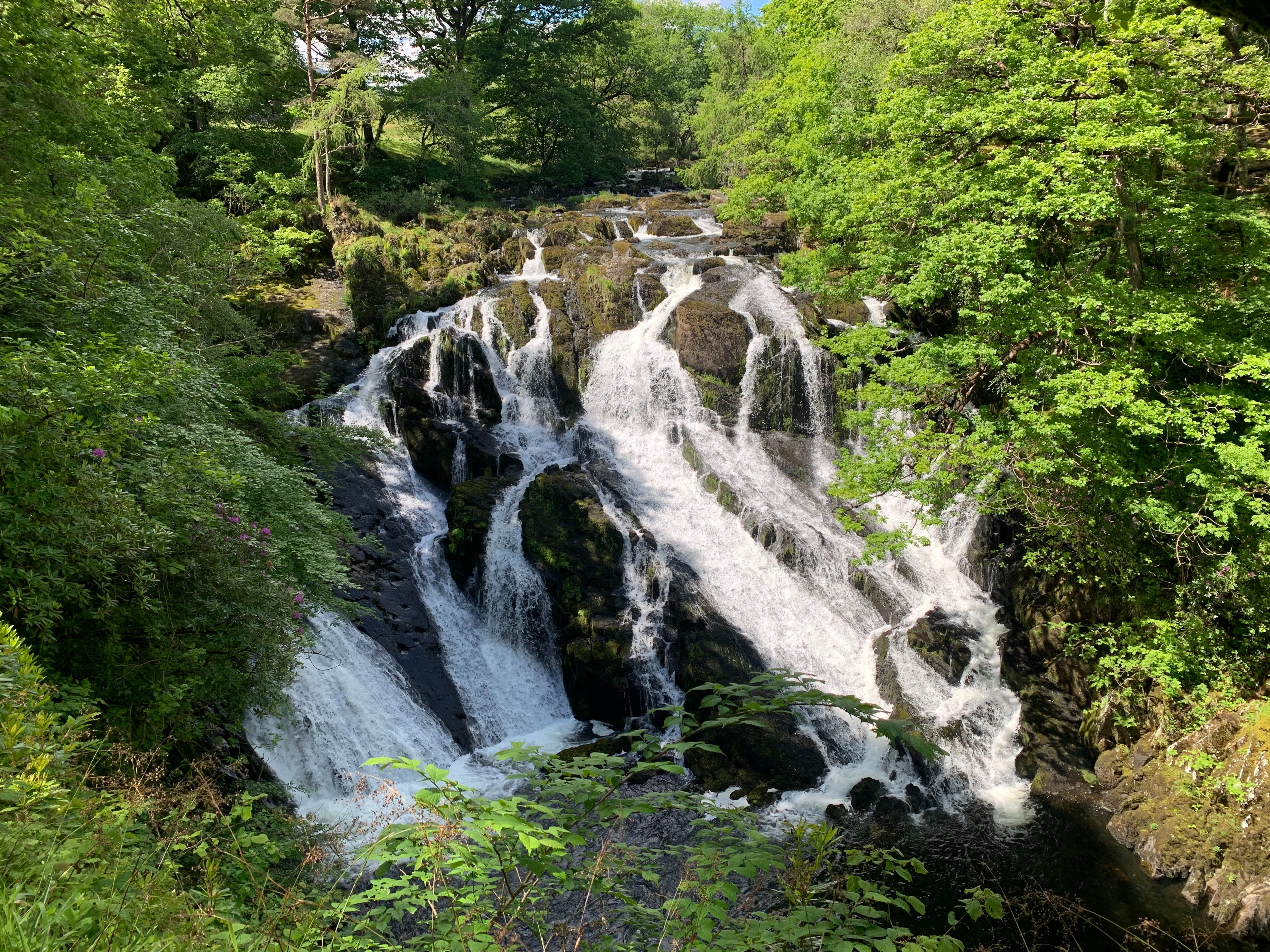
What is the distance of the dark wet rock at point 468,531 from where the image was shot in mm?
13172

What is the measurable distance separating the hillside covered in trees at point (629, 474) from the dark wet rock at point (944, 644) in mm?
83

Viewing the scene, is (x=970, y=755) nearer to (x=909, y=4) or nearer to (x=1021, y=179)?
(x=1021, y=179)

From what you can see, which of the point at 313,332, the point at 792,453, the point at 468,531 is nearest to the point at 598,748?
the point at 468,531

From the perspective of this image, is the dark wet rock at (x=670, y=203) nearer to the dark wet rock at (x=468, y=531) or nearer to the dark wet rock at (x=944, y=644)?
the dark wet rock at (x=468, y=531)

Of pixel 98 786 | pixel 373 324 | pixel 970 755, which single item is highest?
pixel 373 324

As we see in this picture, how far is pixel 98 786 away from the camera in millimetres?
3406

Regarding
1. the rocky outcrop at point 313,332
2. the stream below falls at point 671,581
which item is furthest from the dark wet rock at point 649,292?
the rocky outcrop at point 313,332

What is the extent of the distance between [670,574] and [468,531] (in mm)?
3982

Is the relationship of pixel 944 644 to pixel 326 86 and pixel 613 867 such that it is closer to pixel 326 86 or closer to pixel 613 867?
pixel 613 867

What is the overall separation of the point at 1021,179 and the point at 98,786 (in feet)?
38.2

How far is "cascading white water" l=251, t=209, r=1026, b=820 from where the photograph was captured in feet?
34.2

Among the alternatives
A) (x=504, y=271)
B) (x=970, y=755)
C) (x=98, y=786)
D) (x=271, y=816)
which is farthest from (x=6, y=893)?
(x=504, y=271)

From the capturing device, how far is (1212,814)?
343 inches

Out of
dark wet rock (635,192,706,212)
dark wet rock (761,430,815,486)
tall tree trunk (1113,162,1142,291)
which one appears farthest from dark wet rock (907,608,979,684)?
dark wet rock (635,192,706,212)
